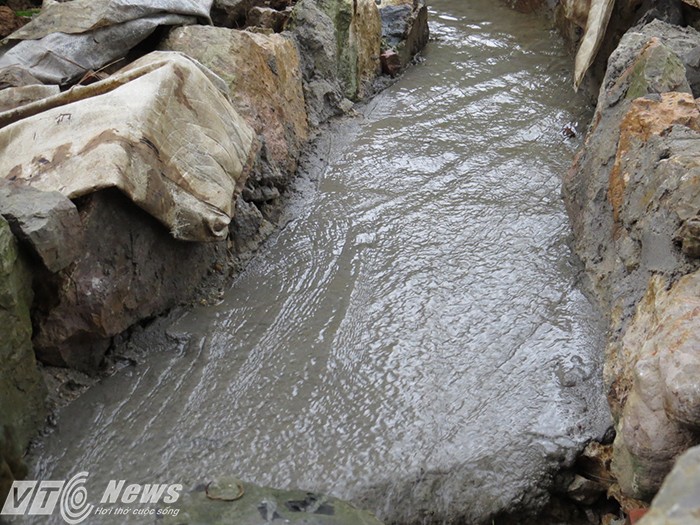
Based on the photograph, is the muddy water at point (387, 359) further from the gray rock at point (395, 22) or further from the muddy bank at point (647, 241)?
the gray rock at point (395, 22)

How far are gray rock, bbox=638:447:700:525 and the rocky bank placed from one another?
2252 mm

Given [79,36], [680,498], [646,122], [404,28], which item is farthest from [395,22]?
[680,498]

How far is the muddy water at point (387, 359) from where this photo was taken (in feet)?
9.68

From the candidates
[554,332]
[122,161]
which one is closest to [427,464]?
[554,332]

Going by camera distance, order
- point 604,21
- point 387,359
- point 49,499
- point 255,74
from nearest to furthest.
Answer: point 49,499 → point 387,359 → point 255,74 → point 604,21

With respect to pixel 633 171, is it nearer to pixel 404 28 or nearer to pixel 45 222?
pixel 45 222

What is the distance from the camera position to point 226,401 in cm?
326

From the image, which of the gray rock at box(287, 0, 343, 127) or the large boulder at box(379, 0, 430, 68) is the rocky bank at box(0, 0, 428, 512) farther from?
the large boulder at box(379, 0, 430, 68)

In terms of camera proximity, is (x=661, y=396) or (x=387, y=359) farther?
(x=387, y=359)

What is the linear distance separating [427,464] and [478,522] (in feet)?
0.97

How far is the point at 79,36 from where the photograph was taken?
4285 millimetres

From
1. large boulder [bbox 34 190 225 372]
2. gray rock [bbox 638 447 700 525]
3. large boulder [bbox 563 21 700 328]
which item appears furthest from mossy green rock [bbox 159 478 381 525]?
large boulder [bbox 563 21 700 328]

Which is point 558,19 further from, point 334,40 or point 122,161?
point 122,161

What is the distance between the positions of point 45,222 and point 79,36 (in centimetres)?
183
